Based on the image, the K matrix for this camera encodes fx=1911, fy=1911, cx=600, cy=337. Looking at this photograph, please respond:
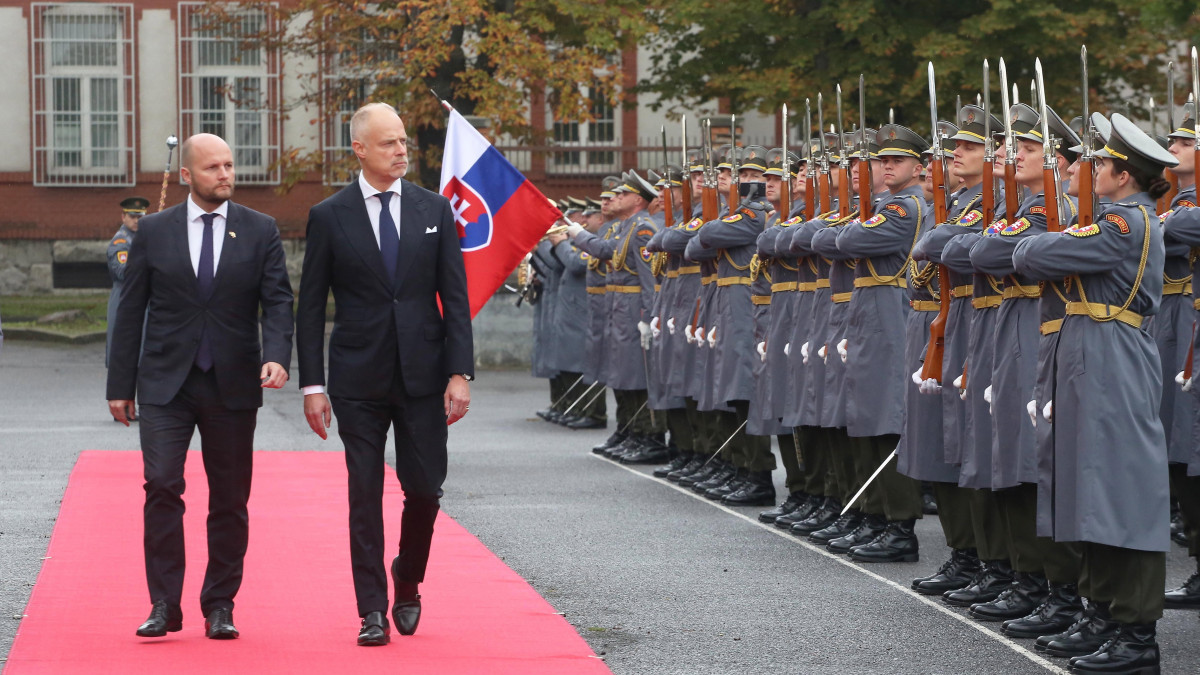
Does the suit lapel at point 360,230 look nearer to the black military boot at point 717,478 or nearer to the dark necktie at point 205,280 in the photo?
the dark necktie at point 205,280

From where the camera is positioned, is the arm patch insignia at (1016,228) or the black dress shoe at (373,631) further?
the arm patch insignia at (1016,228)

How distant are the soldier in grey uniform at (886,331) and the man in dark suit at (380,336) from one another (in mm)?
2951

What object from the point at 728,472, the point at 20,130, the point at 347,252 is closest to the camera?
the point at 347,252

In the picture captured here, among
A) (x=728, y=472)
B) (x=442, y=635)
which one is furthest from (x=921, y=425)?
(x=728, y=472)

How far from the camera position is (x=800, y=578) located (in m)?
8.55

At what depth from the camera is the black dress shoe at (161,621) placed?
6.68 m

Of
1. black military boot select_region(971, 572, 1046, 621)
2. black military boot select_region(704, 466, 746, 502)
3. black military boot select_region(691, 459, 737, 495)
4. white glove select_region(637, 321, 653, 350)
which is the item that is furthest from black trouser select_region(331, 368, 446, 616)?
white glove select_region(637, 321, 653, 350)

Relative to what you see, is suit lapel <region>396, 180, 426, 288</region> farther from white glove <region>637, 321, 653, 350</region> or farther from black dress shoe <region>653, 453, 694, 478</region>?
white glove <region>637, 321, 653, 350</region>

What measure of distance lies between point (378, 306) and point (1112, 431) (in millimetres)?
2565

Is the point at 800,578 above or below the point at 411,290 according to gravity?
below

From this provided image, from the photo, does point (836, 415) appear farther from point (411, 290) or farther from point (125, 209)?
point (125, 209)

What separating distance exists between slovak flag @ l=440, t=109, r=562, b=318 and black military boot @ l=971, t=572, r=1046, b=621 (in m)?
3.11

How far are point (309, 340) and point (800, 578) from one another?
9.32ft

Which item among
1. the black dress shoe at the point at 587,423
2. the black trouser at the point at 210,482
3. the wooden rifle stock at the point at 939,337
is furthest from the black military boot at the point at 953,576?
the black dress shoe at the point at 587,423
